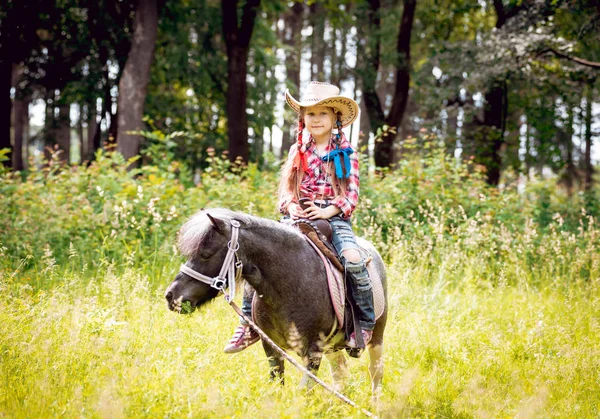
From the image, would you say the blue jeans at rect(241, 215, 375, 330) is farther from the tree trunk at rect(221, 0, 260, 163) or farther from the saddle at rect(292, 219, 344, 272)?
the tree trunk at rect(221, 0, 260, 163)

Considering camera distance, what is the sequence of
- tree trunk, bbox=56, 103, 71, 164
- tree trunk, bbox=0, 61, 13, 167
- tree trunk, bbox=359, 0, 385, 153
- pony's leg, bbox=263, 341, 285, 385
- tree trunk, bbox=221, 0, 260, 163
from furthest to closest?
tree trunk, bbox=56, 103, 71, 164
tree trunk, bbox=359, 0, 385, 153
tree trunk, bbox=0, 61, 13, 167
tree trunk, bbox=221, 0, 260, 163
pony's leg, bbox=263, 341, 285, 385

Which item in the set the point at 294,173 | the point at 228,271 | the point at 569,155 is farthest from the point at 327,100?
the point at 569,155

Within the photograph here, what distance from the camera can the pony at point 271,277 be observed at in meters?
3.31

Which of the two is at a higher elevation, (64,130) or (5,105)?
(5,105)

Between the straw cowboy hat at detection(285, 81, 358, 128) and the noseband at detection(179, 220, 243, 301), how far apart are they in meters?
1.21

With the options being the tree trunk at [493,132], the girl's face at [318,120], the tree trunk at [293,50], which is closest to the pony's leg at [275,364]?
the girl's face at [318,120]

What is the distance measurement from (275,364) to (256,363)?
2.05ft

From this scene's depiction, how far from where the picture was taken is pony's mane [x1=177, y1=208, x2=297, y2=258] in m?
3.31

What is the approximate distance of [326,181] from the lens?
4148 millimetres

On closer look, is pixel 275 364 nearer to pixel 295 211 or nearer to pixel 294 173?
pixel 295 211

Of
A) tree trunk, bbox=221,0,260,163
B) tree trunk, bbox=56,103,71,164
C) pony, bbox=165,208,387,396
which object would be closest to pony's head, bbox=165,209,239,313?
pony, bbox=165,208,387,396

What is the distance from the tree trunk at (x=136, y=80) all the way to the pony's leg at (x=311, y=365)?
10147mm

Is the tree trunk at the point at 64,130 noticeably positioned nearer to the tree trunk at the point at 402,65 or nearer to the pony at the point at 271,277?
the tree trunk at the point at 402,65

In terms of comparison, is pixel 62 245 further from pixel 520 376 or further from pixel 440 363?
pixel 520 376
